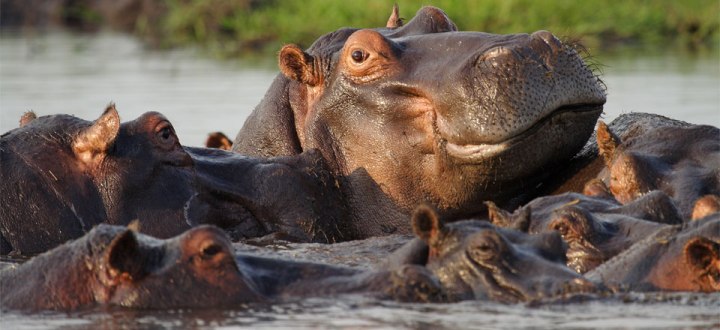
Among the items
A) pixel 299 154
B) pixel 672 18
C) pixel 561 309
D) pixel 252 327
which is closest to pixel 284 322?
pixel 252 327

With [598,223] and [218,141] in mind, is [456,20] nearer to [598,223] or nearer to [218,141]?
[218,141]

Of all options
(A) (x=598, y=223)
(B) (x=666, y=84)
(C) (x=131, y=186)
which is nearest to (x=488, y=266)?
(A) (x=598, y=223)

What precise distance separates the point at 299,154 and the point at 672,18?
59.4ft

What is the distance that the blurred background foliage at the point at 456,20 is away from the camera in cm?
2355

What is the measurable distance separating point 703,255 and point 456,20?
18346 millimetres

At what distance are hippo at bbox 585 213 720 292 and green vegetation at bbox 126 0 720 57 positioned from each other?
1655 centimetres

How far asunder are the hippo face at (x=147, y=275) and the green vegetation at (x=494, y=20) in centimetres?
1698

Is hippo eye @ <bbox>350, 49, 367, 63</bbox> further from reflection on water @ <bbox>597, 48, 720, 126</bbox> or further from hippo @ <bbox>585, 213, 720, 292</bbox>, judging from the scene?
reflection on water @ <bbox>597, 48, 720, 126</bbox>

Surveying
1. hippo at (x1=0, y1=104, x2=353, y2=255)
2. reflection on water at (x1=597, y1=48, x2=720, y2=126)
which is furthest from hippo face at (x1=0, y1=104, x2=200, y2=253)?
reflection on water at (x1=597, y1=48, x2=720, y2=126)

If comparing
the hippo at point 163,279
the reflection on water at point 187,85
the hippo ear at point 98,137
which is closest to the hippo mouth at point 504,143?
the hippo ear at point 98,137

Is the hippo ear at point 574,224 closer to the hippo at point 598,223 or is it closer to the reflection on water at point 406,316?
the hippo at point 598,223

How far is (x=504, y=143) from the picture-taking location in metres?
7.07

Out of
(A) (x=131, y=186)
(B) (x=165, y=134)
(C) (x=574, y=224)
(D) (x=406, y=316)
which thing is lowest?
(D) (x=406, y=316)

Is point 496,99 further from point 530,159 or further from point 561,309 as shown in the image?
point 561,309
